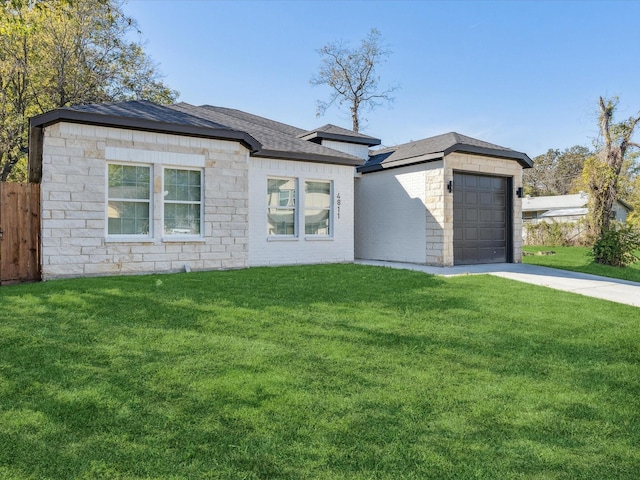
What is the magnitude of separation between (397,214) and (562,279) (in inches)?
195

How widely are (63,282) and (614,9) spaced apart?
19.3 m

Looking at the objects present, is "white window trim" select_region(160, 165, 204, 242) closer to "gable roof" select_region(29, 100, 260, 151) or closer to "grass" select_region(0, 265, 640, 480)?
"gable roof" select_region(29, 100, 260, 151)

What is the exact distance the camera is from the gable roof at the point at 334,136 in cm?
1415

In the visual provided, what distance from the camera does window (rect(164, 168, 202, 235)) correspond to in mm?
9773

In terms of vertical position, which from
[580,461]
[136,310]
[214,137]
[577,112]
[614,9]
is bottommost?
[580,461]

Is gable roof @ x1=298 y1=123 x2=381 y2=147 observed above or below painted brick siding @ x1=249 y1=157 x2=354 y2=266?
above

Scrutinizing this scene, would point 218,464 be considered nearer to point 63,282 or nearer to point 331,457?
point 331,457

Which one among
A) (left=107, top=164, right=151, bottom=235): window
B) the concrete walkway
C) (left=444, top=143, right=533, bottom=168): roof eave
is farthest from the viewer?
(left=444, top=143, right=533, bottom=168): roof eave

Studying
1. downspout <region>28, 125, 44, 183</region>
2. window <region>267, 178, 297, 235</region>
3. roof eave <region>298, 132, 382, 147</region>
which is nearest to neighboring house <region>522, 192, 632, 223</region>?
roof eave <region>298, 132, 382, 147</region>

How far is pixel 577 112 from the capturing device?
56.0 ft

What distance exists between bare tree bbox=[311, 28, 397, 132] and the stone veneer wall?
18696 millimetres

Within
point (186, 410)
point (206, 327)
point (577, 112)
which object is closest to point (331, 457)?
point (186, 410)

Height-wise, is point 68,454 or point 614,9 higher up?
point 614,9

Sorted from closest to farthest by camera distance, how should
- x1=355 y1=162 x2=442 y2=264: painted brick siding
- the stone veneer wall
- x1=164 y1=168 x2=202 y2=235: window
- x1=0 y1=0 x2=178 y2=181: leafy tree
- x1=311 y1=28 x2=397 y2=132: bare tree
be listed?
x1=164 y1=168 x2=202 y2=235: window < the stone veneer wall < x1=355 y1=162 x2=442 y2=264: painted brick siding < x1=0 y1=0 x2=178 y2=181: leafy tree < x1=311 y1=28 x2=397 y2=132: bare tree
